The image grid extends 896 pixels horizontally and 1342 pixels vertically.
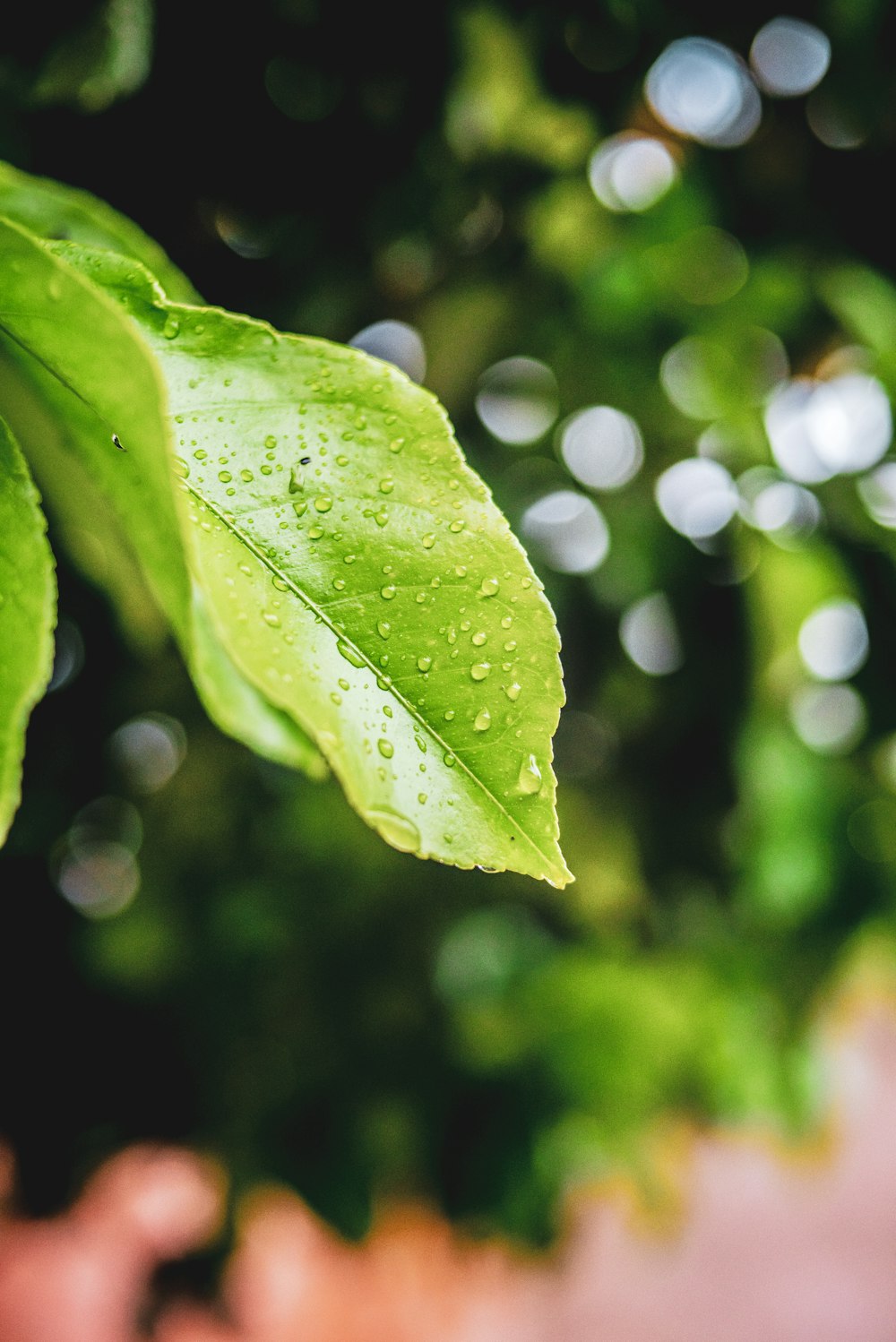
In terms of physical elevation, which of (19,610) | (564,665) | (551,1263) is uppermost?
(19,610)

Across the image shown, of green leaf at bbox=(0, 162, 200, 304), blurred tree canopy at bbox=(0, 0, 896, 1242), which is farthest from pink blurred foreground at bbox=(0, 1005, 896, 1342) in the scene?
green leaf at bbox=(0, 162, 200, 304)

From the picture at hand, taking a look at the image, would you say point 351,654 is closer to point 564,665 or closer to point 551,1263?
point 564,665

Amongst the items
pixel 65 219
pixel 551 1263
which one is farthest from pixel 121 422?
pixel 551 1263

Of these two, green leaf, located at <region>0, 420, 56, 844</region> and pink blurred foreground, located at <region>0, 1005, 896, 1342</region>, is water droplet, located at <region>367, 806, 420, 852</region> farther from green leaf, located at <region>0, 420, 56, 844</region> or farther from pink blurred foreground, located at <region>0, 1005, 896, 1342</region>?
pink blurred foreground, located at <region>0, 1005, 896, 1342</region>

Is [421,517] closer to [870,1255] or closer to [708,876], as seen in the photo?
[708,876]

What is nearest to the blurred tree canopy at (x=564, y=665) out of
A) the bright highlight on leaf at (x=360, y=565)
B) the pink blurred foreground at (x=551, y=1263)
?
the pink blurred foreground at (x=551, y=1263)

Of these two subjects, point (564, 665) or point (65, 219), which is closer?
point (65, 219)

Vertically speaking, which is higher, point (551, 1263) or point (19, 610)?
point (19, 610)

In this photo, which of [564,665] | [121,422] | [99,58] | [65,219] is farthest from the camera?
[564,665]
